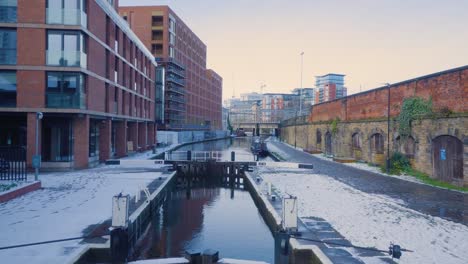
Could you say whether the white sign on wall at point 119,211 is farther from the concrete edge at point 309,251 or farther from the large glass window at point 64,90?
the large glass window at point 64,90

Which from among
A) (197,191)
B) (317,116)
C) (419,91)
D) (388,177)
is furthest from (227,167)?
(317,116)

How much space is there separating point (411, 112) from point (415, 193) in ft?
26.6

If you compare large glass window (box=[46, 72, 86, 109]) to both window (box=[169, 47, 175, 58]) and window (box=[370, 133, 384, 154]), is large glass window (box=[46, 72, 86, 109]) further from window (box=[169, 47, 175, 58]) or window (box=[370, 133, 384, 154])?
window (box=[169, 47, 175, 58])

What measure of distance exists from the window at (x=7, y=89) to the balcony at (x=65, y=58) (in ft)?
9.03

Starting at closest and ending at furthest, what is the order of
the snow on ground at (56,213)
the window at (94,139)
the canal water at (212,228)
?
the snow on ground at (56,213) → the canal water at (212,228) → the window at (94,139)

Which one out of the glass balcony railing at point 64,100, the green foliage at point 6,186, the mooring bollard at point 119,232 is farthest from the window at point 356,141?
the green foliage at point 6,186

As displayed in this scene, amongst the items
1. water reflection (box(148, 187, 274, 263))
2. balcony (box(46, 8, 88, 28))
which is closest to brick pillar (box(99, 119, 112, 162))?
balcony (box(46, 8, 88, 28))

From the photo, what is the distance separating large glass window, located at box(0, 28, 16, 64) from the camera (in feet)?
83.8

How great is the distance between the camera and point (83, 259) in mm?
9812

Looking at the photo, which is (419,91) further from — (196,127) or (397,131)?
(196,127)

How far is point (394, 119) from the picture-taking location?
27.5 m

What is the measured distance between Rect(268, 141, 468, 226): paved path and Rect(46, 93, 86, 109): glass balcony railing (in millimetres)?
18389

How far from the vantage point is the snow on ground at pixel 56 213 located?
9758mm

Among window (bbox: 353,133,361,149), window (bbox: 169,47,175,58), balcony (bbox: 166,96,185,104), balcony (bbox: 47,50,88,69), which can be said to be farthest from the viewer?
balcony (bbox: 166,96,185,104)
